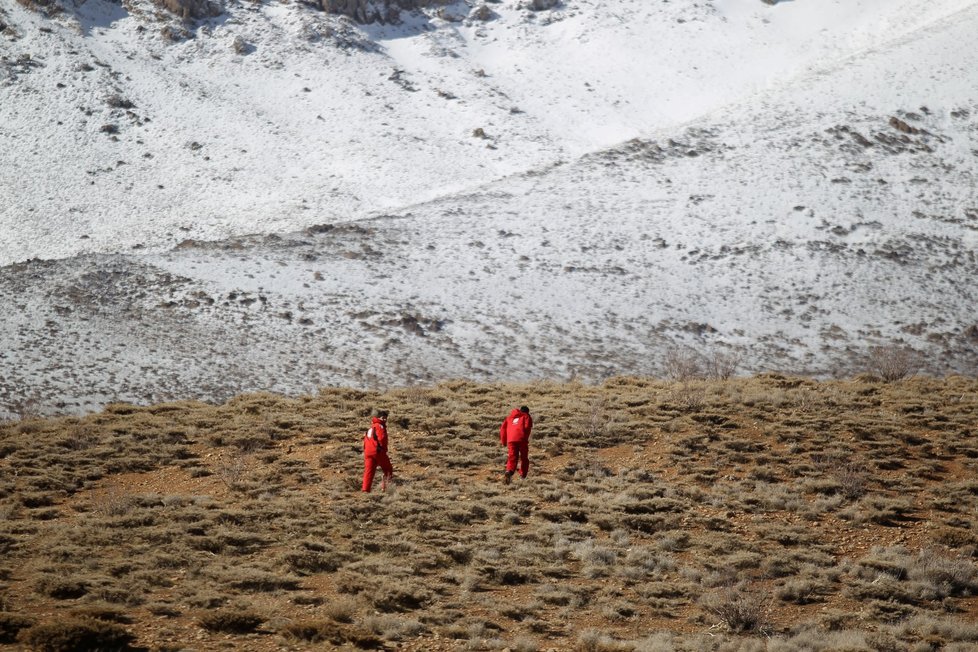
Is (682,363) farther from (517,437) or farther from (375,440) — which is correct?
(375,440)

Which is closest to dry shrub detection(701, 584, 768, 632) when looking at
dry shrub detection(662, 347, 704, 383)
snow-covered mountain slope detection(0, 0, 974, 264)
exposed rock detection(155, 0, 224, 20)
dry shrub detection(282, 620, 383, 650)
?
dry shrub detection(282, 620, 383, 650)

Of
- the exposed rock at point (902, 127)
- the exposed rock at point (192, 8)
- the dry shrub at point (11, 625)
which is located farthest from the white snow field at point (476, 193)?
the dry shrub at point (11, 625)

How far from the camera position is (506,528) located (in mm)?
12906

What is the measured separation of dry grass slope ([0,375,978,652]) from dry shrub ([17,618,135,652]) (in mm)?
22

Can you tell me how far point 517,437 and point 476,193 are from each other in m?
29.3

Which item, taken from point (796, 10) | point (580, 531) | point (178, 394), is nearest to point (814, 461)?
point (580, 531)

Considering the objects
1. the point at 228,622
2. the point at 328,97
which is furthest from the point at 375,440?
the point at 328,97

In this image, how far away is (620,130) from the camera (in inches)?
2056

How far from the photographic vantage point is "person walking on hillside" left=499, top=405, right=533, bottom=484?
49.1ft

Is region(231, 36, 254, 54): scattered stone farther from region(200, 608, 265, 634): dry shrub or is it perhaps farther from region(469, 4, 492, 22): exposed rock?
region(200, 608, 265, 634): dry shrub

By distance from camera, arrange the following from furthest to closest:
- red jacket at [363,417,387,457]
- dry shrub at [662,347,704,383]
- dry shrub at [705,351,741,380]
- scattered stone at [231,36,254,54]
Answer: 1. scattered stone at [231,36,254,54]
2. dry shrub at [705,351,741,380]
3. dry shrub at [662,347,704,383]
4. red jacket at [363,417,387,457]

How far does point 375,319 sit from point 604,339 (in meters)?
8.30

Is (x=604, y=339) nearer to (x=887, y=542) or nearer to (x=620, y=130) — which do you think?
(x=887, y=542)

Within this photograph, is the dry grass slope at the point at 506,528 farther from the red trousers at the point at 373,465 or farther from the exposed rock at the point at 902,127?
the exposed rock at the point at 902,127
